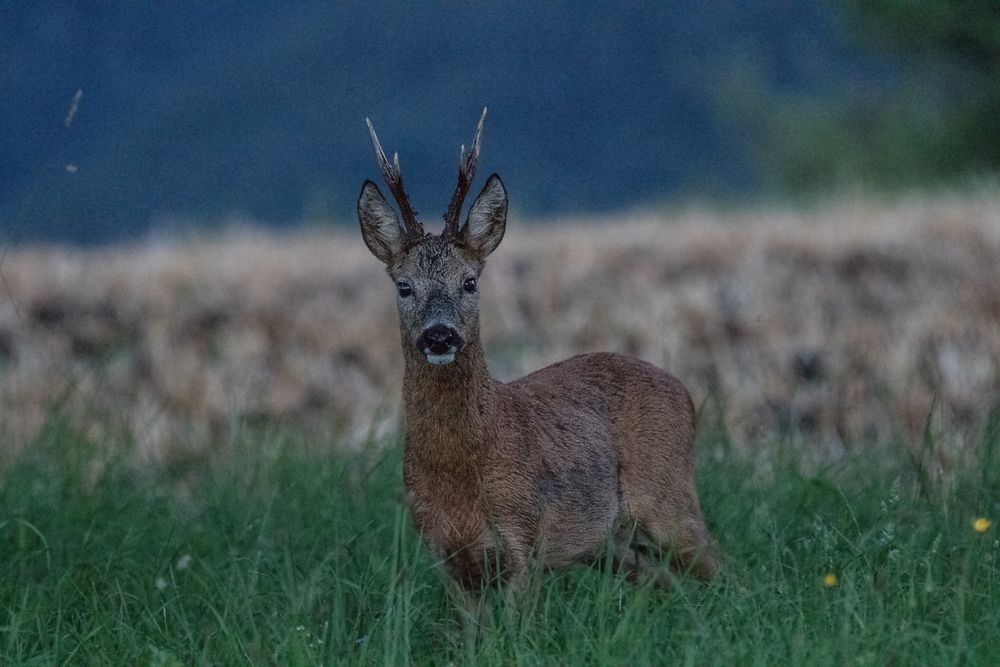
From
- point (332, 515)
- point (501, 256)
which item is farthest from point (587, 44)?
point (332, 515)

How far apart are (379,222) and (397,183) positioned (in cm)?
20

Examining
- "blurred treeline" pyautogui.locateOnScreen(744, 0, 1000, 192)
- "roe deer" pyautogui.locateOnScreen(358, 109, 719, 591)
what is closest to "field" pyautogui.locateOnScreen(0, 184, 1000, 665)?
"roe deer" pyautogui.locateOnScreen(358, 109, 719, 591)

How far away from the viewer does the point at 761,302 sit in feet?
33.8

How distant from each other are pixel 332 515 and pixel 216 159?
216 ft

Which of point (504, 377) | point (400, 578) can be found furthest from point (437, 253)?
point (504, 377)

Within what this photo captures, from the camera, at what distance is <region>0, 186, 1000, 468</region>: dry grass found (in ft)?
30.5

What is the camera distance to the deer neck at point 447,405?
4711mm

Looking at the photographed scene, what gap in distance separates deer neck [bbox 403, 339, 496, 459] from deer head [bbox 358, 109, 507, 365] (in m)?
0.07

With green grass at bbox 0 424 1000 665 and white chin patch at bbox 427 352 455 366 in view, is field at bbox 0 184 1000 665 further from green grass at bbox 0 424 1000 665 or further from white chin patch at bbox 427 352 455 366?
white chin patch at bbox 427 352 455 366

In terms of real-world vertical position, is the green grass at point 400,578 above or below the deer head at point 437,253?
below

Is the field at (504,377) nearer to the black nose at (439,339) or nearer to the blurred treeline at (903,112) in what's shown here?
the black nose at (439,339)

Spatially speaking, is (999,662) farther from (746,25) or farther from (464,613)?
(746,25)

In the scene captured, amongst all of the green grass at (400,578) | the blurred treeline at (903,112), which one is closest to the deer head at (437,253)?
the green grass at (400,578)

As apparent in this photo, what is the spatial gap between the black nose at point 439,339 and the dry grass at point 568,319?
4.22m
